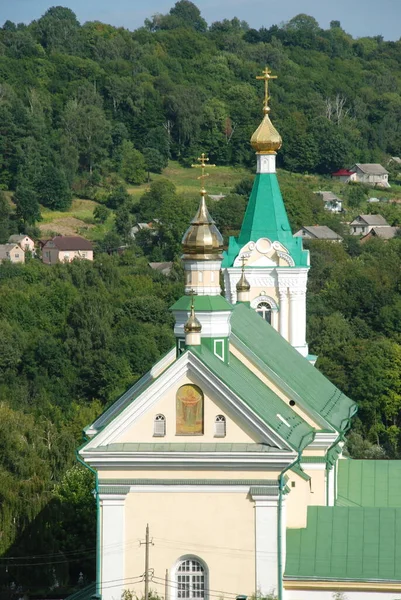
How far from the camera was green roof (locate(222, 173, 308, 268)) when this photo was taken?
4200 cm

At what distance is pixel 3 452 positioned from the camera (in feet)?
160

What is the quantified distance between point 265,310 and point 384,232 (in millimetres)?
69822

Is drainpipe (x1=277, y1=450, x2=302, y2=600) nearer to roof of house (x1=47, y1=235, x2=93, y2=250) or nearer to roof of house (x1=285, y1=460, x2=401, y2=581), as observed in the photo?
roof of house (x1=285, y1=460, x2=401, y2=581)

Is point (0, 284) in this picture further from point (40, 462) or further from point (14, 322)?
point (40, 462)

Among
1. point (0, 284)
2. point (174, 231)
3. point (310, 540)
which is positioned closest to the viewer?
point (310, 540)

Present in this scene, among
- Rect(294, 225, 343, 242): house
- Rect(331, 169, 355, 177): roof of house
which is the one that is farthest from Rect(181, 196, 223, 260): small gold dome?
Rect(331, 169, 355, 177): roof of house

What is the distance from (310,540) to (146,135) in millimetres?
102545

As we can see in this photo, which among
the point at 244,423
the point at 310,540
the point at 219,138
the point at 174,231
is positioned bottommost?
the point at 310,540

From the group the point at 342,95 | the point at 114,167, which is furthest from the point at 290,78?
the point at 114,167

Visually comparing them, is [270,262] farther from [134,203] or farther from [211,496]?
[134,203]

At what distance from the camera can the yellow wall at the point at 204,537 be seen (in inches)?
1103

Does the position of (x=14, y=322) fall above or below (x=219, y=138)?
below

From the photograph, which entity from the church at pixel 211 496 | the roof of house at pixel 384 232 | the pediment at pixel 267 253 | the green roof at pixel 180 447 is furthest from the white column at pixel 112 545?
the roof of house at pixel 384 232

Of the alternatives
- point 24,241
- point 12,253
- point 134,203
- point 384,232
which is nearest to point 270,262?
point 12,253
